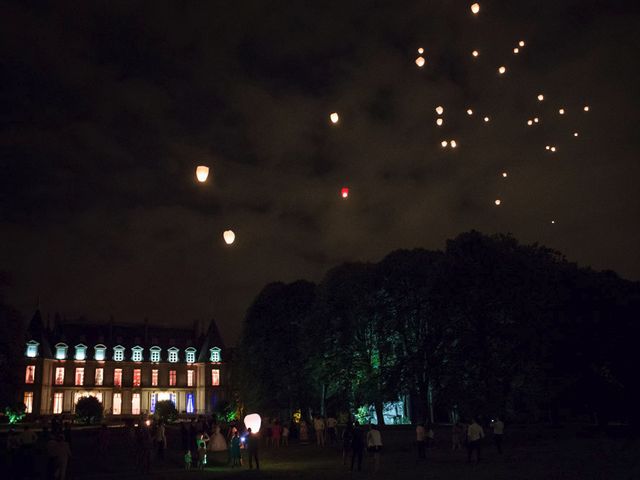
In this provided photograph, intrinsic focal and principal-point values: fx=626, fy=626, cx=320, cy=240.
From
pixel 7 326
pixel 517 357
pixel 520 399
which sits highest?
pixel 7 326

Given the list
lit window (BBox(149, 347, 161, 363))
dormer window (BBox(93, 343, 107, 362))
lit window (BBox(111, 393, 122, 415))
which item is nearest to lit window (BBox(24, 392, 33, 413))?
dormer window (BBox(93, 343, 107, 362))

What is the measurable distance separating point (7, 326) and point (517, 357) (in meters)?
→ 30.6

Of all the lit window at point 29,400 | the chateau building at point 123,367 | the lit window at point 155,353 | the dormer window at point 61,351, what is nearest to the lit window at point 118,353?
the chateau building at point 123,367

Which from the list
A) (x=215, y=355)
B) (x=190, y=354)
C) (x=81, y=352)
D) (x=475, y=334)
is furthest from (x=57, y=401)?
(x=475, y=334)

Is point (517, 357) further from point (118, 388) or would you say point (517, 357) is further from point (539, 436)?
point (118, 388)

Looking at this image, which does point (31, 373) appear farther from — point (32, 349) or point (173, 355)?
point (173, 355)

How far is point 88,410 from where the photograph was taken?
60438 mm

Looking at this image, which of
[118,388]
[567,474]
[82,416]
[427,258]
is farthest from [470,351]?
[118,388]

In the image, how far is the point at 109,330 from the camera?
303ft

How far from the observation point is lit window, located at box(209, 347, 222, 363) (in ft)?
307

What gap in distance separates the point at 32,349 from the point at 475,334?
2615 inches

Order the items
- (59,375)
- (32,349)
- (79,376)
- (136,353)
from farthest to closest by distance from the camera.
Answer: (136,353), (79,376), (59,375), (32,349)

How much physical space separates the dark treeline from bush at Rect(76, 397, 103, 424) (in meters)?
19.6

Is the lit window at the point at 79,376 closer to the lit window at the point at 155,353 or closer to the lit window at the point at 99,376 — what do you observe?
the lit window at the point at 99,376
